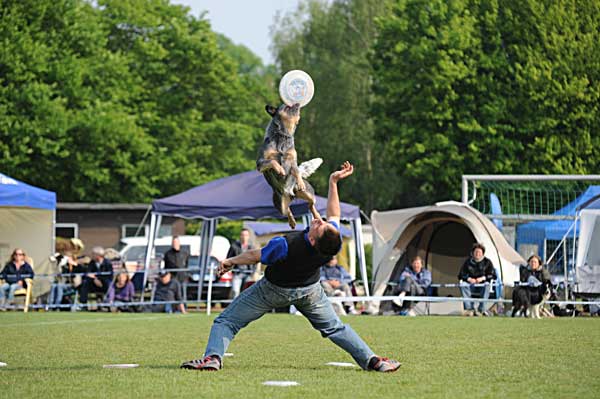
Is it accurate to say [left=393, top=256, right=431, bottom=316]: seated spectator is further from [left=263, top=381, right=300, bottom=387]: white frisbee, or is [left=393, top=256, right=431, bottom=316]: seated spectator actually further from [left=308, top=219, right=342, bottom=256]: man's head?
[left=263, top=381, right=300, bottom=387]: white frisbee

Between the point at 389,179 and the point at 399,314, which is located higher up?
the point at 389,179

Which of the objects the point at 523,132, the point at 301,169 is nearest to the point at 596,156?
the point at 523,132

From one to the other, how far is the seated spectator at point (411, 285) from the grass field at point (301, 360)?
4696 millimetres

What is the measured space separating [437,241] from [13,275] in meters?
9.73

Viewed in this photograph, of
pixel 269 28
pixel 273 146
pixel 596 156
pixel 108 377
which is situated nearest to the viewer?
pixel 108 377

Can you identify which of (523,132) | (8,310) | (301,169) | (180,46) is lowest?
(8,310)

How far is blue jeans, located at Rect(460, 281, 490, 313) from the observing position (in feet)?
68.9

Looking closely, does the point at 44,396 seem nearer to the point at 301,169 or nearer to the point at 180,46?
the point at 301,169

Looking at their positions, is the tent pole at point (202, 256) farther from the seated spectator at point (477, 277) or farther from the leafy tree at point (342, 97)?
the leafy tree at point (342, 97)

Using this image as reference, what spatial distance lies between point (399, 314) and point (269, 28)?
130ft

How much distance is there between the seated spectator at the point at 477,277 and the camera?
21016 mm

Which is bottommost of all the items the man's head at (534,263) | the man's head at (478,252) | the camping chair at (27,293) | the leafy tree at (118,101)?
the camping chair at (27,293)

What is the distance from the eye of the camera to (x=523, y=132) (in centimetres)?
3909

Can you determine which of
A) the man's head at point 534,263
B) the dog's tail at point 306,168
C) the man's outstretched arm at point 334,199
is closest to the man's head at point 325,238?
the man's outstretched arm at point 334,199
